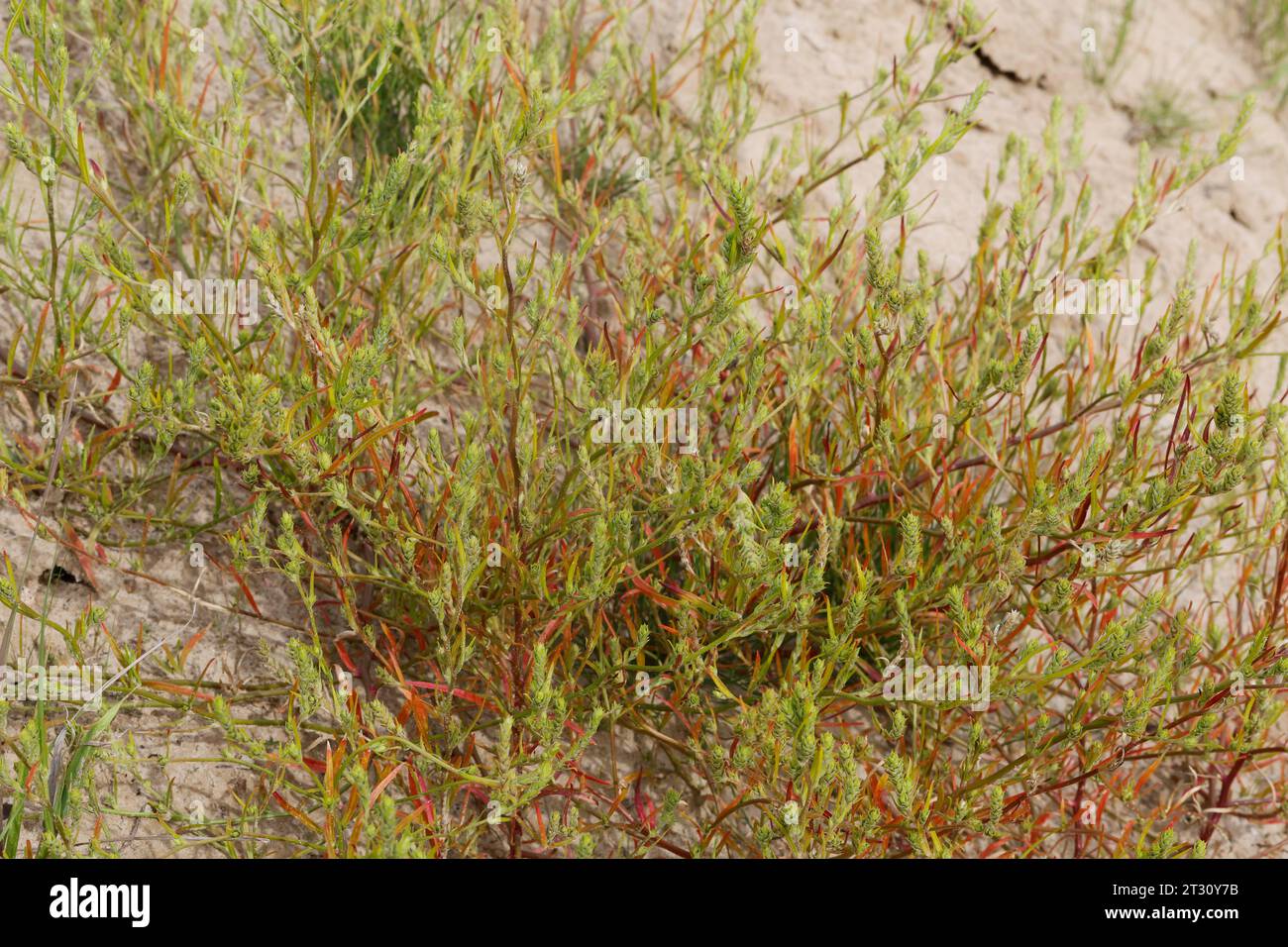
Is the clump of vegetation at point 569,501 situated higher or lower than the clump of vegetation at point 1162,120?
lower

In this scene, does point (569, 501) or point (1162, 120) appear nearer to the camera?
point (569, 501)

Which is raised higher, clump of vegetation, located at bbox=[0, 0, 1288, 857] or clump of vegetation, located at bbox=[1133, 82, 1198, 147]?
clump of vegetation, located at bbox=[1133, 82, 1198, 147]

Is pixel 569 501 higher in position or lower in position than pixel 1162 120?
lower

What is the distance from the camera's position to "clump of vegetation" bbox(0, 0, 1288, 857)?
71.1 inches

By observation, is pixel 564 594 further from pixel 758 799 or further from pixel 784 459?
pixel 784 459

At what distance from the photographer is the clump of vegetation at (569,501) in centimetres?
180

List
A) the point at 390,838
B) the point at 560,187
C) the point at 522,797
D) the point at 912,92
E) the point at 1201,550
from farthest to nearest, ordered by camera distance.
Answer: the point at 912,92
the point at 560,187
the point at 1201,550
the point at 522,797
the point at 390,838

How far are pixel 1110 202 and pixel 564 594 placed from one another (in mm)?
2496

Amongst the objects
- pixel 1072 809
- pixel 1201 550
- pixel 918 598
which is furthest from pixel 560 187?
pixel 1072 809

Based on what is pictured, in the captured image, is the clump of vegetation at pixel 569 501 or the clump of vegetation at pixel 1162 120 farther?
the clump of vegetation at pixel 1162 120

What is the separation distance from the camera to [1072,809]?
2.34 meters

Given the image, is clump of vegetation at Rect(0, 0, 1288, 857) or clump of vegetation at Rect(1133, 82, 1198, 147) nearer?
clump of vegetation at Rect(0, 0, 1288, 857)

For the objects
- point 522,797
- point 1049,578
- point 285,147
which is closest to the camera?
point 522,797

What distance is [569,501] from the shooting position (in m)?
2.00
